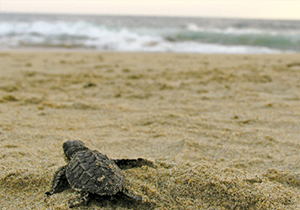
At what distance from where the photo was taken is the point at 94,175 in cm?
131

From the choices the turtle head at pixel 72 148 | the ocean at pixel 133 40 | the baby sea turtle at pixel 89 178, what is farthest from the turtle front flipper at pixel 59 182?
the ocean at pixel 133 40

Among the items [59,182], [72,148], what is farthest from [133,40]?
[59,182]

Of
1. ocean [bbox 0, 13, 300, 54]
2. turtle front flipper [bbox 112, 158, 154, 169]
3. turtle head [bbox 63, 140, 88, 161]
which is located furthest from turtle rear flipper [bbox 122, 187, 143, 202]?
ocean [bbox 0, 13, 300, 54]

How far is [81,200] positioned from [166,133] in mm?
1156

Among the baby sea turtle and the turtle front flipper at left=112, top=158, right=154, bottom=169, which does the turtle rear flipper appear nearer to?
the baby sea turtle

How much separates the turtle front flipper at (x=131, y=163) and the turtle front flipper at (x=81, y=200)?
0.34 m

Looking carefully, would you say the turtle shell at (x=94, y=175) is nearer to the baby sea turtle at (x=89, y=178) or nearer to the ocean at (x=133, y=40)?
the baby sea turtle at (x=89, y=178)

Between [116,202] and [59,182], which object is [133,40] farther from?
[116,202]

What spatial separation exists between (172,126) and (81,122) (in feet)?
3.06

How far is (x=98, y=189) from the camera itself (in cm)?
127

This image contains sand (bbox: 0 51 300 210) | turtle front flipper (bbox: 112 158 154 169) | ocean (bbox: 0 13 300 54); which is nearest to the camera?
sand (bbox: 0 51 300 210)

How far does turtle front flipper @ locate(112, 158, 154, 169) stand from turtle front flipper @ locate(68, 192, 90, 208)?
0.34 metres

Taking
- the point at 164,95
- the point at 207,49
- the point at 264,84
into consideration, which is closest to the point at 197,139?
the point at 164,95

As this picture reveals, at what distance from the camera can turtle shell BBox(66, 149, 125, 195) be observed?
4.18 feet
